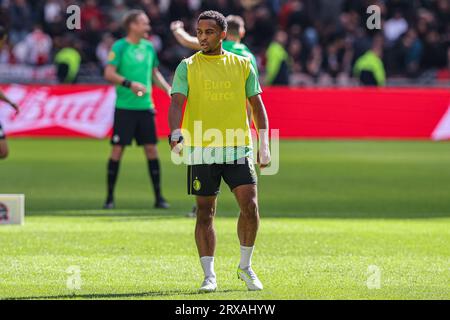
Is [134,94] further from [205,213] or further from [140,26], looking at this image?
[205,213]

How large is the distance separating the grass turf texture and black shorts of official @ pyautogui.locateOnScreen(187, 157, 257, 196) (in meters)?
0.83

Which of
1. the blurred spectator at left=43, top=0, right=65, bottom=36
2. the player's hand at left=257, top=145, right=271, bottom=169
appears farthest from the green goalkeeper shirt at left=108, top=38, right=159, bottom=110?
the blurred spectator at left=43, top=0, right=65, bottom=36

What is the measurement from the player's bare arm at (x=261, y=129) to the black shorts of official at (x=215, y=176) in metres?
0.14

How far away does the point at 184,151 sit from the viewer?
33.1 feet

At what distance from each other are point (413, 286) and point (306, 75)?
25504mm

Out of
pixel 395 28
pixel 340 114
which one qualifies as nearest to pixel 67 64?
pixel 340 114

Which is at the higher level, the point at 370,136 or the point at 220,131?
the point at 220,131

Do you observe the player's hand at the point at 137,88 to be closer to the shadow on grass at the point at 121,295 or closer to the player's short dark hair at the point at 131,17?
the player's short dark hair at the point at 131,17

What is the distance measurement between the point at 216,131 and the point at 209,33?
809 mm

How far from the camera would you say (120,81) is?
16078 millimetres

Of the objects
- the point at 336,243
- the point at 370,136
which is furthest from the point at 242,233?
the point at 370,136

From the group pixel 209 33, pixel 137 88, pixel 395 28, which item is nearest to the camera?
pixel 209 33

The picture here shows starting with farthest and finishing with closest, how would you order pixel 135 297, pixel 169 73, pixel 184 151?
pixel 169 73, pixel 184 151, pixel 135 297
